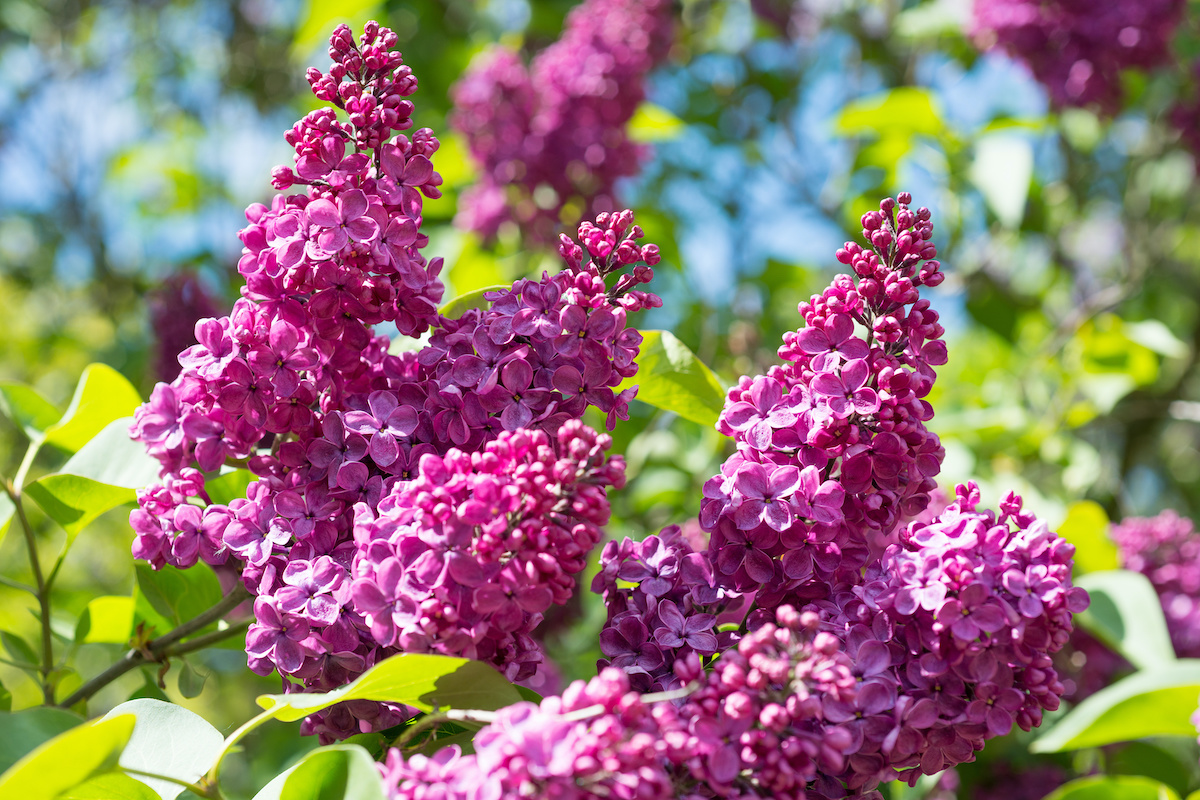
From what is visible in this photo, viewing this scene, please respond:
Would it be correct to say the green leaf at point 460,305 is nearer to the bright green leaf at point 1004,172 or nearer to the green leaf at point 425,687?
the green leaf at point 425,687

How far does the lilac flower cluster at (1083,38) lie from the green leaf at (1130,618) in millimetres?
1804

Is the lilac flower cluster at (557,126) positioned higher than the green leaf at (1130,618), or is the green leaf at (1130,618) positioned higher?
the lilac flower cluster at (557,126)

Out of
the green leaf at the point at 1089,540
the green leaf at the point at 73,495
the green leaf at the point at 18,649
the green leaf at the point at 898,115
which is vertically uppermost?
the green leaf at the point at 898,115

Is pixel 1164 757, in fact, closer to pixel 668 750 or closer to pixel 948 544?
pixel 948 544

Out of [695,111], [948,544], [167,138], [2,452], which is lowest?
[948,544]

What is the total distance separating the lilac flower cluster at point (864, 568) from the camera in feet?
3.10

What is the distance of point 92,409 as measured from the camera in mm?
1543

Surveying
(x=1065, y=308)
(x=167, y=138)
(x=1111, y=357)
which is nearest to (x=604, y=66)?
(x=1111, y=357)

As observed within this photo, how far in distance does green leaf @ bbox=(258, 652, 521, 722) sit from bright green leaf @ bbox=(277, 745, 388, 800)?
0.16ft

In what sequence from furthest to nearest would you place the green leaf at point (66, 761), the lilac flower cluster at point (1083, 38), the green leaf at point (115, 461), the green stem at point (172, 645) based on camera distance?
the lilac flower cluster at point (1083, 38)
the green leaf at point (115, 461)
the green stem at point (172, 645)
the green leaf at point (66, 761)

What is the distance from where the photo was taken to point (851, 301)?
110 cm

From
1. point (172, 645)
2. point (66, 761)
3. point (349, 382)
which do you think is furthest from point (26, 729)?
point (349, 382)

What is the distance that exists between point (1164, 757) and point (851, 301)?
1621mm

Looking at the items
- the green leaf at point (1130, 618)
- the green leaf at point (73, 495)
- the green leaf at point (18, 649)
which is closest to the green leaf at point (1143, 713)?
the green leaf at point (1130, 618)
